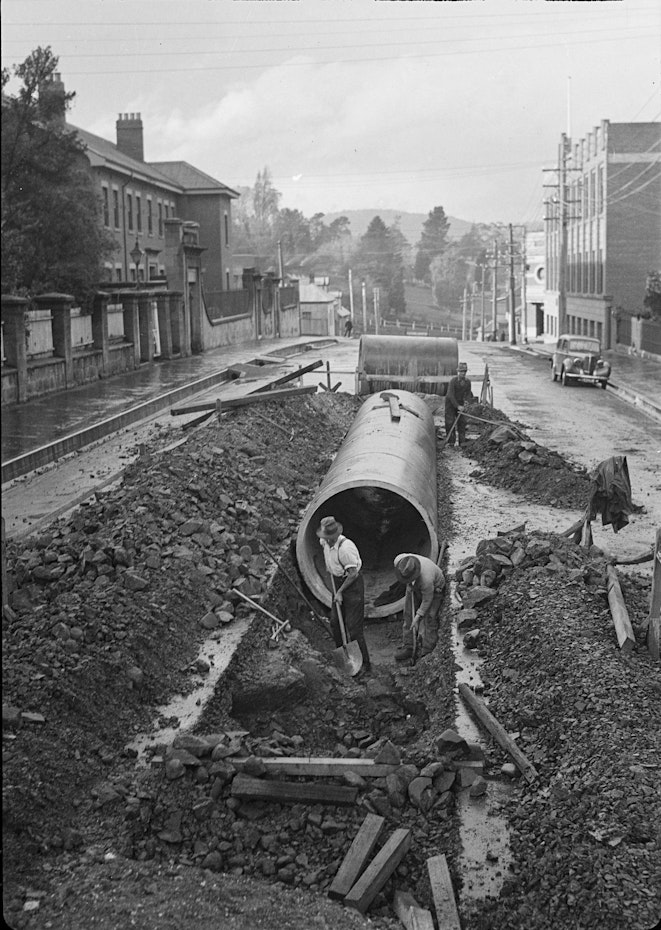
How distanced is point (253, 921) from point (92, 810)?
1796 millimetres

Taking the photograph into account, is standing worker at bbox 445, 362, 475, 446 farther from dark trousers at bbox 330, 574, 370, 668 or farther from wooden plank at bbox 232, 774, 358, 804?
wooden plank at bbox 232, 774, 358, 804

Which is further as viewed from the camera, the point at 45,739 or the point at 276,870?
the point at 45,739

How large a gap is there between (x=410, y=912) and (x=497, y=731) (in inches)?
90.5

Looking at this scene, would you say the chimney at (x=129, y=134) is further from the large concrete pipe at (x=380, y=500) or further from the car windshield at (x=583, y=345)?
the large concrete pipe at (x=380, y=500)

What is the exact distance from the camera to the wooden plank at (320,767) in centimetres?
740

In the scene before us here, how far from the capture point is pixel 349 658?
406 inches

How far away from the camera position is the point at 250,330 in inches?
2062

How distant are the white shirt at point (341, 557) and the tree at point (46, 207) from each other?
832 cm

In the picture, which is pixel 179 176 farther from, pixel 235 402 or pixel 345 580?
pixel 345 580

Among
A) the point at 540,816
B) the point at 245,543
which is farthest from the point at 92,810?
the point at 245,543

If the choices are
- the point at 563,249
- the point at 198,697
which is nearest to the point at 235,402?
the point at 198,697

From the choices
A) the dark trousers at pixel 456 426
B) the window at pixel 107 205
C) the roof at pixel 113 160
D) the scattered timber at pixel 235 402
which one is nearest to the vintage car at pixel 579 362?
the dark trousers at pixel 456 426

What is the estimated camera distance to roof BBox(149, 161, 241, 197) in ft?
193

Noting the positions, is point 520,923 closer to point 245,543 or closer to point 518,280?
point 245,543
